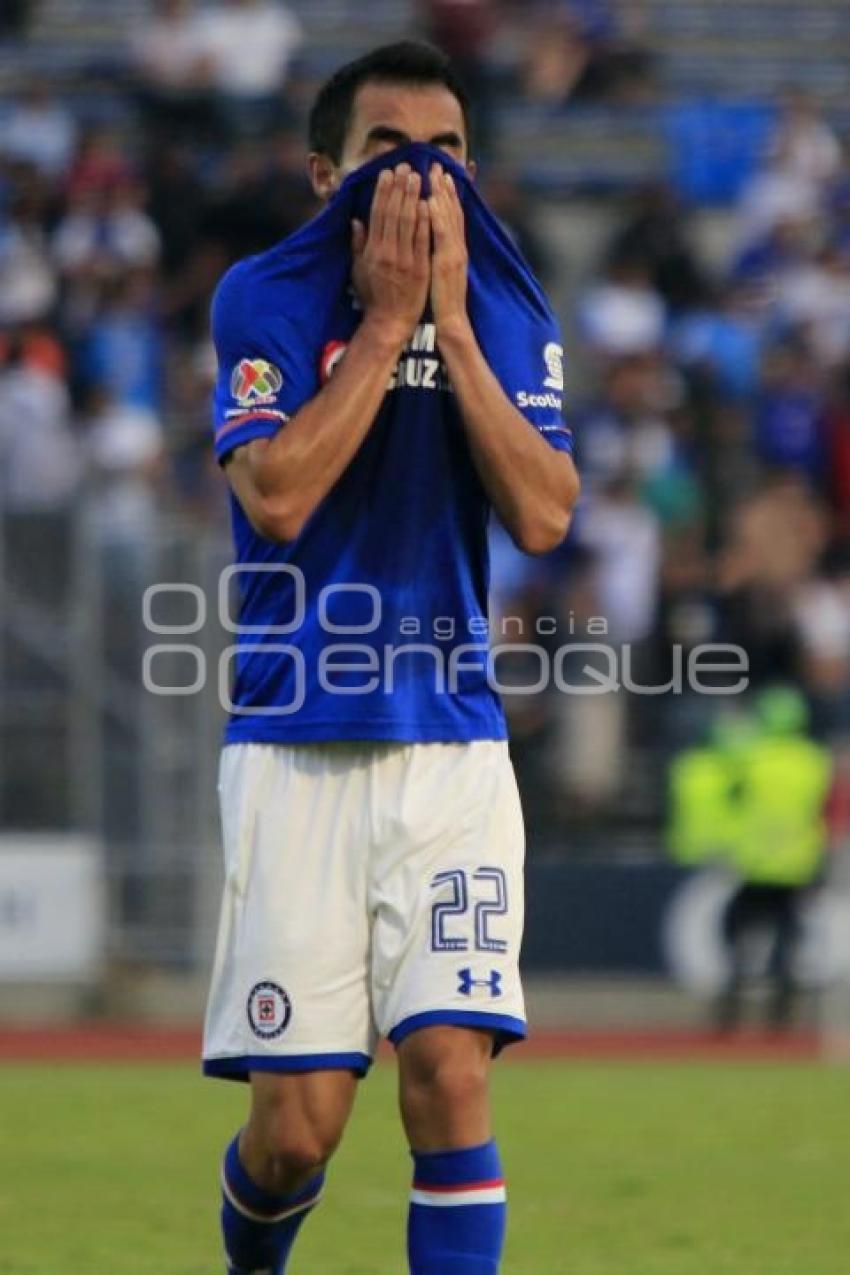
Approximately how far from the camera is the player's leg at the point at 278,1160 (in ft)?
14.9

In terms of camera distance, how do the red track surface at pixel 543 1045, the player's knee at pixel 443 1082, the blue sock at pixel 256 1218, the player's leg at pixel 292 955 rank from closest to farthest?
1. the player's knee at pixel 443 1082
2. the player's leg at pixel 292 955
3. the blue sock at pixel 256 1218
4. the red track surface at pixel 543 1045

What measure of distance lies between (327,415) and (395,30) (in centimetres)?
1430

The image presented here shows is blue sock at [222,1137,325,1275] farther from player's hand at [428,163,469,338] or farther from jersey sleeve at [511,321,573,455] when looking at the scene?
player's hand at [428,163,469,338]

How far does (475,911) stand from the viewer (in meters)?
4.50

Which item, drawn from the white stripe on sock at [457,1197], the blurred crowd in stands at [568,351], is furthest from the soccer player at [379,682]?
the blurred crowd in stands at [568,351]

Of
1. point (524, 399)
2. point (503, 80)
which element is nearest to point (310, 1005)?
point (524, 399)

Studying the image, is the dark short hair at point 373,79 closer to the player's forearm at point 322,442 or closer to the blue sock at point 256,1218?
the player's forearm at point 322,442

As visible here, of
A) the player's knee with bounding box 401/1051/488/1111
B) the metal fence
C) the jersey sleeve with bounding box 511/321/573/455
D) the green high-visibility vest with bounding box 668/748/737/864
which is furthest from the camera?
the green high-visibility vest with bounding box 668/748/737/864

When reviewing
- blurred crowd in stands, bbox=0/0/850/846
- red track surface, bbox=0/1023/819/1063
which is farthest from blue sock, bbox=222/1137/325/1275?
blurred crowd in stands, bbox=0/0/850/846

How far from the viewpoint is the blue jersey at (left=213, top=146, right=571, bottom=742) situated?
15.0ft

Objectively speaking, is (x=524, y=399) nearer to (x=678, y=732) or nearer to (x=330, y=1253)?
(x=330, y=1253)

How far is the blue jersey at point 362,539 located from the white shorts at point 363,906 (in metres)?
0.07

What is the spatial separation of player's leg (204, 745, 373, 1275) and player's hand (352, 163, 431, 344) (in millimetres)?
707

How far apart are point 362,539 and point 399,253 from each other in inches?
18.4
